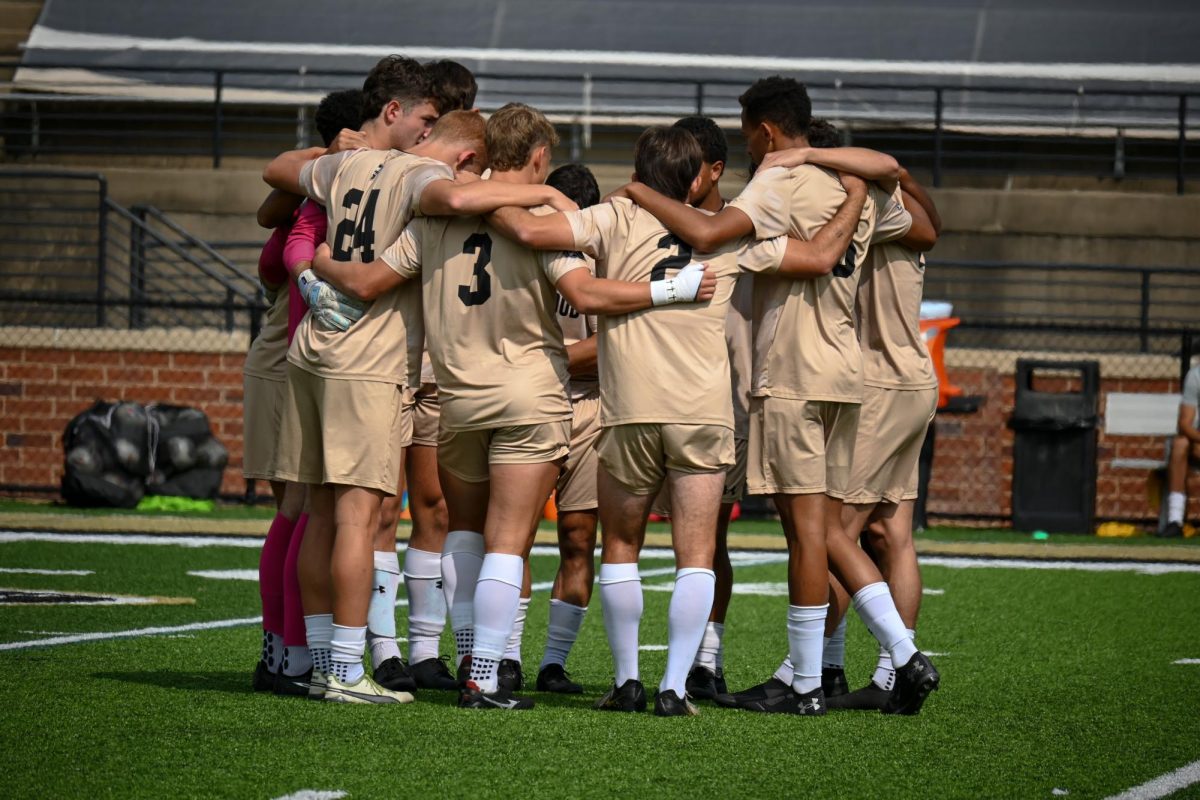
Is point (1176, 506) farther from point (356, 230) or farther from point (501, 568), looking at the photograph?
point (356, 230)

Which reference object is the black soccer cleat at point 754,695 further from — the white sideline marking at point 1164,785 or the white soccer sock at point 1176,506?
the white soccer sock at point 1176,506

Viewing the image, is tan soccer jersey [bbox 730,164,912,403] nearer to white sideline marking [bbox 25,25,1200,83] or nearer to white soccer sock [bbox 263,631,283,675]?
white soccer sock [bbox 263,631,283,675]

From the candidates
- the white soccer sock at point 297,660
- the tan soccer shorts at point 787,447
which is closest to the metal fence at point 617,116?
the tan soccer shorts at point 787,447

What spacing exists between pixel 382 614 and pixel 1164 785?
2.85 m

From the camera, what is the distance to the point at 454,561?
6.37 meters

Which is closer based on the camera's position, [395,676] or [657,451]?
[657,451]

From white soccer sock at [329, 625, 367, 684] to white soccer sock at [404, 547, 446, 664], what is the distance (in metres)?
0.74

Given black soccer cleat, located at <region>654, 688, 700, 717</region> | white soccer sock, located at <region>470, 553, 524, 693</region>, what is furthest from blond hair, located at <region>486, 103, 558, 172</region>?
black soccer cleat, located at <region>654, 688, 700, 717</region>

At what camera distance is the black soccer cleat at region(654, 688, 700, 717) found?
231 inches

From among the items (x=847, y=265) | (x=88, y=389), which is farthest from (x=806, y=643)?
(x=88, y=389)

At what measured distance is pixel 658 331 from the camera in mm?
5828

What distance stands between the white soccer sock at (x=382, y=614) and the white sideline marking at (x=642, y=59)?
16.1 metres

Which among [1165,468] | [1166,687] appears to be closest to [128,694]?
[1166,687]

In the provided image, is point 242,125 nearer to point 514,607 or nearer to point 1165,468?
point 1165,468
